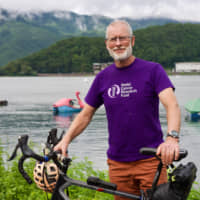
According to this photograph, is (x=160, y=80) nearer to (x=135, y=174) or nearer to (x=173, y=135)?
(x=173, y=135)

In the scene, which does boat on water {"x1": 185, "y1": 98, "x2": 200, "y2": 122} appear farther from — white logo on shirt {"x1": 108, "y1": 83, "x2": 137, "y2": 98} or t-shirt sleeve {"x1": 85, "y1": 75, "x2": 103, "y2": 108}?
white logo on shirt {"x1": 108, "y1": 83, "x2": 137, "y2": 98}

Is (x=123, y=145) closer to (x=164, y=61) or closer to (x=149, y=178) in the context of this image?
(x=149, y=178)

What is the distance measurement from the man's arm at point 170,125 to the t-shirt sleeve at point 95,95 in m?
0.61

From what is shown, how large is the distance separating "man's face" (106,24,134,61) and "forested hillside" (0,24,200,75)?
165541mm

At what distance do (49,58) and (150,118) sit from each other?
174 m

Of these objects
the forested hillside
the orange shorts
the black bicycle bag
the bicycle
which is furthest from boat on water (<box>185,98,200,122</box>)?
the forested hillside

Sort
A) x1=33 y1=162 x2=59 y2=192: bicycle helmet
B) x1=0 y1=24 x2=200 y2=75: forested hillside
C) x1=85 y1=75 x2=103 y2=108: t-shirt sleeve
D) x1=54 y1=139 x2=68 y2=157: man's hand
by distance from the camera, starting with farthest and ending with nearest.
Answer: x1=0 y1=24 x2=200 y2=75: forested hillside → x1=85 y1=75 x2=103 y2=108: t-shirt sleeve → x1=33 y1=162 x2=59 y2=192: bicycle helmet → x1=54 y1=139 x2=68 y2=157: man's hand

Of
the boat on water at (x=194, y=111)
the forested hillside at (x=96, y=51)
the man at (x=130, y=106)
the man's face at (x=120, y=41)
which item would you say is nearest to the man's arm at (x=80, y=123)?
the man at (x=130, y=106)

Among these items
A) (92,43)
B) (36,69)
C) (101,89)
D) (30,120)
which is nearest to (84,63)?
(92,43)

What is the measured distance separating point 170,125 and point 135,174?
642 millimetres

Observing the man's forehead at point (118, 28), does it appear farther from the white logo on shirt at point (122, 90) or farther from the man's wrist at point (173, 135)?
the man's wrist at point (173, 135)

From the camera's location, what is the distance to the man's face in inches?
111

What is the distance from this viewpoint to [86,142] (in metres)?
A: 15.3

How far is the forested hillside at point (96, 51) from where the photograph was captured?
170 meters
